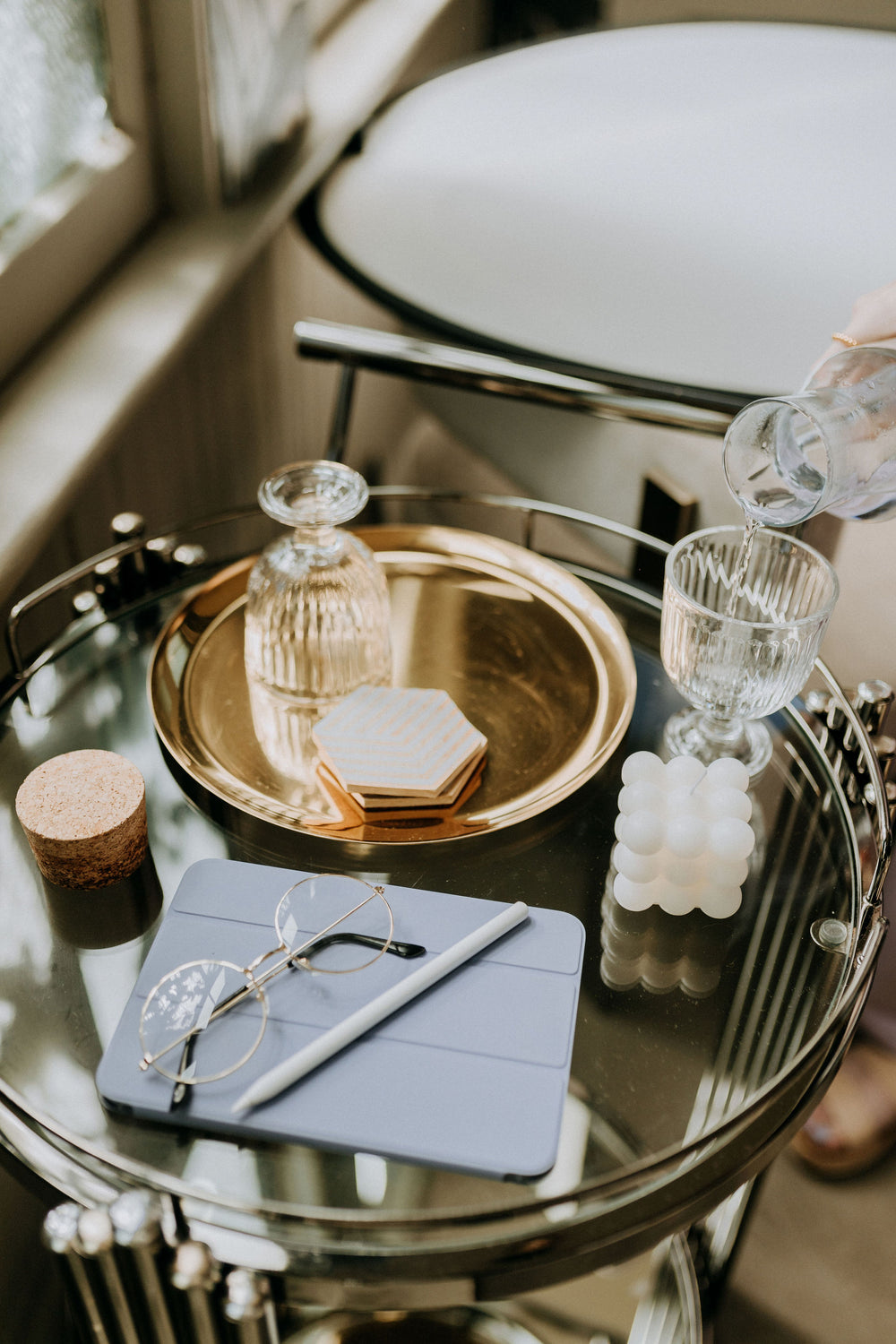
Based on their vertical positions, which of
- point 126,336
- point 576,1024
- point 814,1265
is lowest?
point 814,1265

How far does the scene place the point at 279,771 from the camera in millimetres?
559

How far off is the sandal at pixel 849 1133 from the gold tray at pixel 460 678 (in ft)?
1.37

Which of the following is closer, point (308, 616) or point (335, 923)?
point (335, 923)

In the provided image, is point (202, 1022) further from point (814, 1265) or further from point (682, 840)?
point (814, 1265)

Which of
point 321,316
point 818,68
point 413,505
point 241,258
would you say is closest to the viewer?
point 241,258

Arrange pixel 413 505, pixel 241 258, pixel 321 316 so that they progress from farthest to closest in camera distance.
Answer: pixel 413 505 → pixel 321 316 → pixel 241 258

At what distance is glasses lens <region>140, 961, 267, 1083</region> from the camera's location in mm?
415

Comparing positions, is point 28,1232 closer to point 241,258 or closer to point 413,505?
point 241,258

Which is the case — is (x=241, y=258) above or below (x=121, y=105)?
below

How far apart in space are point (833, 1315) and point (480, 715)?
499mm

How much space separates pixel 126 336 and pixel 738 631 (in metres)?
0.47

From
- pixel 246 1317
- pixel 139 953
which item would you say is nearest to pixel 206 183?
pixel 139 953

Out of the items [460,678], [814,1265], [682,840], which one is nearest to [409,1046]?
[682,840]

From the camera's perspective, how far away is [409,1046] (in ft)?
1.39
